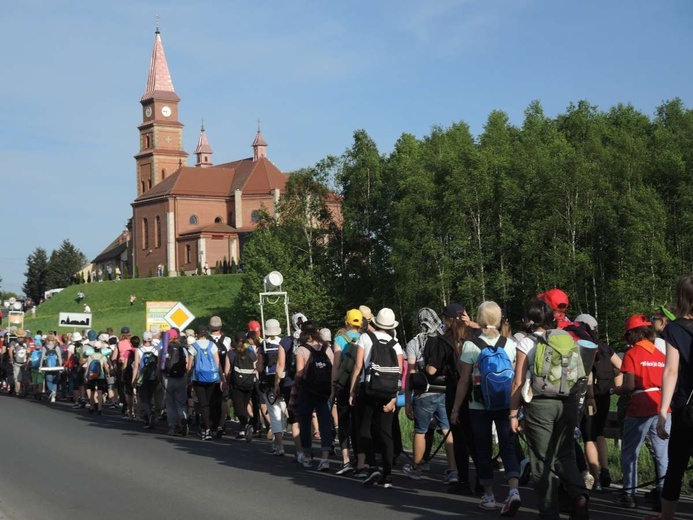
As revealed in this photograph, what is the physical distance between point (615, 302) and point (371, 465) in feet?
141

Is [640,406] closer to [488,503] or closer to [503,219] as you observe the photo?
[488,503]

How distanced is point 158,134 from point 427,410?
131 m

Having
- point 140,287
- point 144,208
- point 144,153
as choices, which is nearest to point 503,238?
point 140,287

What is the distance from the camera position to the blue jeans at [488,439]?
9281 millimetres

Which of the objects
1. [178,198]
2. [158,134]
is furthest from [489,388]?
[158,134]

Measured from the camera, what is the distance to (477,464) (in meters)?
9.61

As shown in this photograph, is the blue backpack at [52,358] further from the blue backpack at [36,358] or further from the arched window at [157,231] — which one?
the arched window at [157,231]

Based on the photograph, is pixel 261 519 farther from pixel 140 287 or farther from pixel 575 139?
pixel 140 287

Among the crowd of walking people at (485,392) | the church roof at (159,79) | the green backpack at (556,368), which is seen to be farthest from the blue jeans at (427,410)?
the church roof at (159,79)

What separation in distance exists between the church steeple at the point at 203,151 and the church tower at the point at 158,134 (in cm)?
3484

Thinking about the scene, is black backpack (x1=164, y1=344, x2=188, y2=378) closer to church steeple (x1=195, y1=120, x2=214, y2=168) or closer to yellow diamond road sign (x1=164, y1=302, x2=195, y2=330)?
yellow diamond road sign (x1=164, y1=302, x2=195, y2=330)

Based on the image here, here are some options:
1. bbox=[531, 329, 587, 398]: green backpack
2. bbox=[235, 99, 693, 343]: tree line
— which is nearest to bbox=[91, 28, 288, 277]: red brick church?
bbox=[235, 99, 693, 343]: tree line

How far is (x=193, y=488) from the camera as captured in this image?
11039 mm

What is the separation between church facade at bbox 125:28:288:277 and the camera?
122 m
